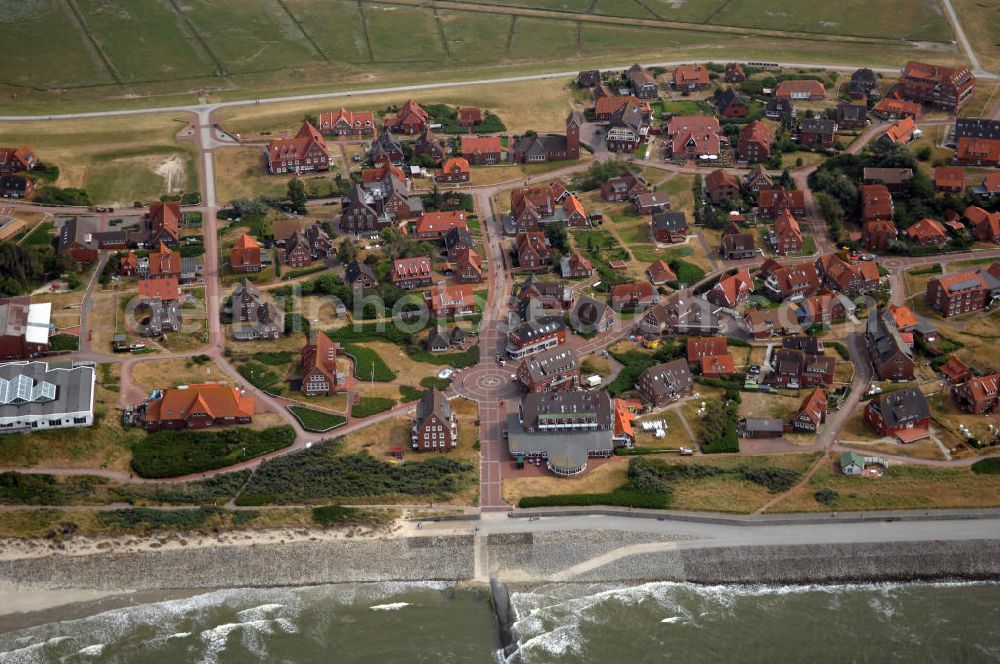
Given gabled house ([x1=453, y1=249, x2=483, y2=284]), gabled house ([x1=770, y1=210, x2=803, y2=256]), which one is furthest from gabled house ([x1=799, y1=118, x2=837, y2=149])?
gabled house ([x1=453, y1=249, x2=483, y2=284])

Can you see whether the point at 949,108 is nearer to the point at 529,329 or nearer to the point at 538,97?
the point at 538,97

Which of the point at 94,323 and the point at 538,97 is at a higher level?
the point at 538,97

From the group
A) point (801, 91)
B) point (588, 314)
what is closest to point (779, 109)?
point (801, 91)

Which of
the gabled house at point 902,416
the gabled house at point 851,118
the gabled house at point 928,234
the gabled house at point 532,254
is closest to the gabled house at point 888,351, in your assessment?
the gabled house at point 902,416

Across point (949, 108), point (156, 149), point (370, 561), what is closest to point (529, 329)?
point (370, 561)

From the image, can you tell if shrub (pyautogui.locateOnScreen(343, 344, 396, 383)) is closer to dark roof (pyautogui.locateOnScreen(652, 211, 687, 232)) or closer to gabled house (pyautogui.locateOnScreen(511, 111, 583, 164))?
dark roof (pyautogui.locateOnScreen(652, 211, 687, 232))

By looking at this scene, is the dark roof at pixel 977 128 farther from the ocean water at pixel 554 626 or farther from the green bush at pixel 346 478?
the green bush at pixel 346 478

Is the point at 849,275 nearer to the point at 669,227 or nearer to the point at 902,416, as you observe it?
the point at 669,227
